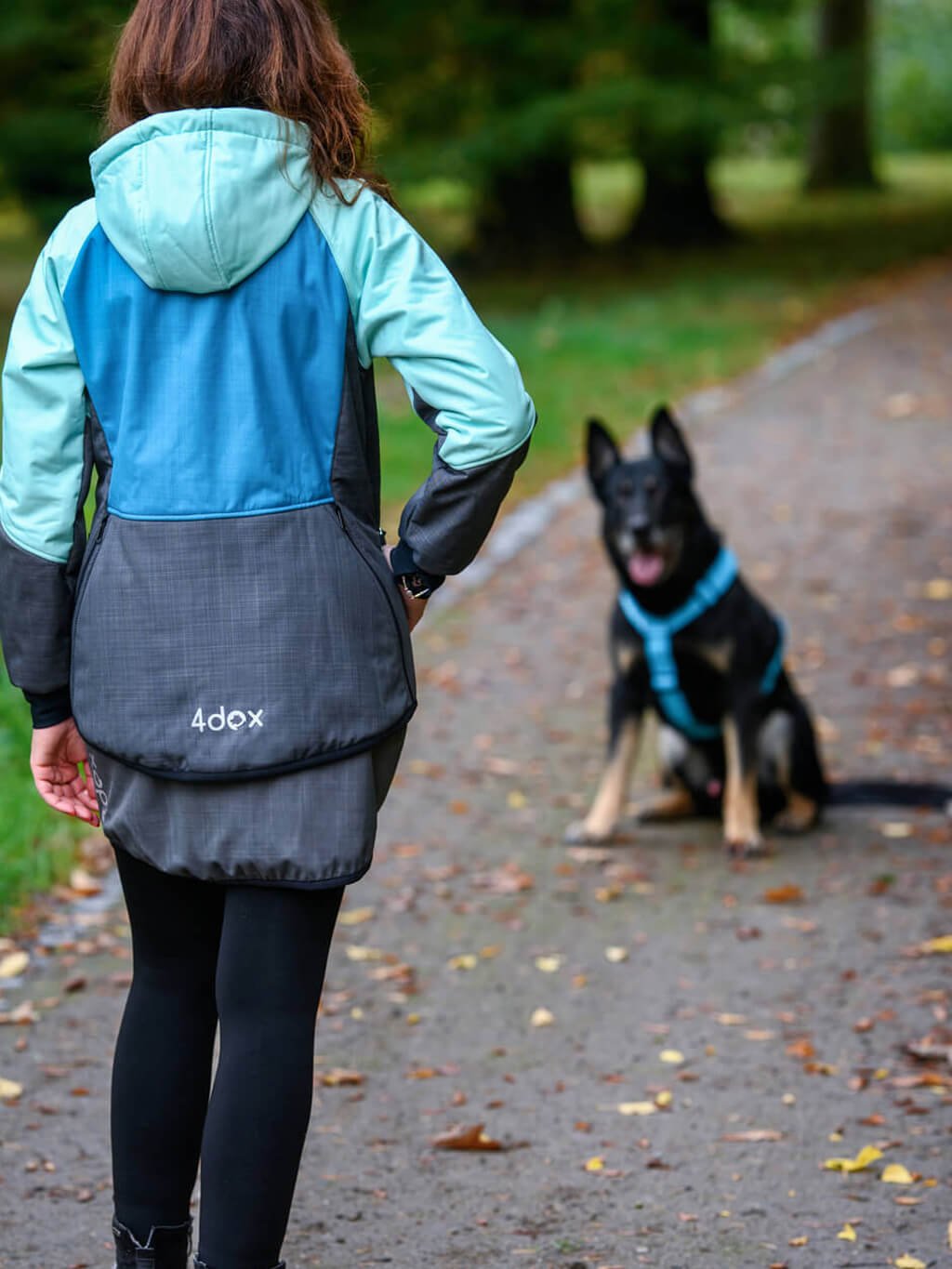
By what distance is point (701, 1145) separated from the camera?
3.66 metres

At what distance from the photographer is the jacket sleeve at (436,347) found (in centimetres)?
231

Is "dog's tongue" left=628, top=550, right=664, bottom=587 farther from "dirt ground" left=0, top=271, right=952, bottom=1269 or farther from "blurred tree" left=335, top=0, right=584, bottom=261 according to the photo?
"blurred tree" left=335, top=0, right=584, bottom=261

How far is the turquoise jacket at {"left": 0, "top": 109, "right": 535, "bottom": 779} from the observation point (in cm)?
231

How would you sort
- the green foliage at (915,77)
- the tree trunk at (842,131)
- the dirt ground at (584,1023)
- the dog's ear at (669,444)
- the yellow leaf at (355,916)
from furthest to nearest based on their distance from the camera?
the green foliage at (915,77), the tree trunk at (842,131), the dog's ear at (669,444), the yellow leaf at (355,916), the dirt ground at (584,1023)

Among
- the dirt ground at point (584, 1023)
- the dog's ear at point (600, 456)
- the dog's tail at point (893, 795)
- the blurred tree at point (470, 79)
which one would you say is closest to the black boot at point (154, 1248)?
the dirt ground at point (584, 1023)

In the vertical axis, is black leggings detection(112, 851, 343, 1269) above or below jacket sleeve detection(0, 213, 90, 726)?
below

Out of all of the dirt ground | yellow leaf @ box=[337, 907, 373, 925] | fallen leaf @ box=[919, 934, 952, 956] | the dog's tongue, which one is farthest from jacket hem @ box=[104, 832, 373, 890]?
the dog's tongue

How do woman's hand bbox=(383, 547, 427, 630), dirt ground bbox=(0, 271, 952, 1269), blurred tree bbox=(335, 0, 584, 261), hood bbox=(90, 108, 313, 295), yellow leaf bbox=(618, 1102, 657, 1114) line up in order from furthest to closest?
blurred tree bbox=(335, 0, 584, 261) → yellow leaf bbox=(618, 1102, 657, 1114) → dirt ground bbox=(0, 271, 952, 1269) → woman's hand bbox=(383, 547, 427, 630) → hood bbox=(90, 108, 313, 295)

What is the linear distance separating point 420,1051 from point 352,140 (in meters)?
2.48

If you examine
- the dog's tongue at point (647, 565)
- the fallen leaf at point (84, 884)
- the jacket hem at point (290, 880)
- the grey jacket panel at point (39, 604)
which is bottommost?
the fallen leaf at point (84, 884)

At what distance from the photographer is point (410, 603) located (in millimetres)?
2533

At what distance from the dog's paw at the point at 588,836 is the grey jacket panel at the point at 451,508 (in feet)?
10.7

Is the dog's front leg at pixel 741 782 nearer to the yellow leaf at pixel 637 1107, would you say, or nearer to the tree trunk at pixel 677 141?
the yellow leaf at pixel 637 1107

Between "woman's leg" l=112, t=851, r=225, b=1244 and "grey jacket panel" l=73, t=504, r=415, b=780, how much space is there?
0.34 metres
